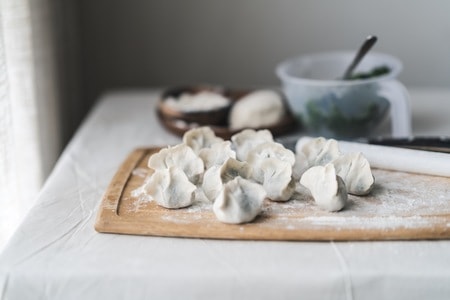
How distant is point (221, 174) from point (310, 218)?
A: 0.12 metres

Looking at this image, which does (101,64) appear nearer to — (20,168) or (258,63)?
(258,63)

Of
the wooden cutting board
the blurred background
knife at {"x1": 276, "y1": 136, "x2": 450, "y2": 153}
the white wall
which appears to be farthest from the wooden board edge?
the white wall

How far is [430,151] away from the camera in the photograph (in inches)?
34.0

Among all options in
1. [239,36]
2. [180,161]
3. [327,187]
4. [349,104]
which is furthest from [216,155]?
[239,36]

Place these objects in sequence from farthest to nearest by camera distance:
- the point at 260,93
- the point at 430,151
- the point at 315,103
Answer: the point at 260,93 → the point at 315,103 → the point at 430,151

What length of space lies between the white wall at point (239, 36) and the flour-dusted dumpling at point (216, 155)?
0.66 m

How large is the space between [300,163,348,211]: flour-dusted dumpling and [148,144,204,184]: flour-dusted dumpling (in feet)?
0.47

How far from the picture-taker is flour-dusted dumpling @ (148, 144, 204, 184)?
30.9 inches

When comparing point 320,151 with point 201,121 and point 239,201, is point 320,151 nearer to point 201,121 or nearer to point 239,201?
point 239,201

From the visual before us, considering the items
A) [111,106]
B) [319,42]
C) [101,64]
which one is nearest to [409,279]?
[111,106]

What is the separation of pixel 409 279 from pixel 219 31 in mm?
921

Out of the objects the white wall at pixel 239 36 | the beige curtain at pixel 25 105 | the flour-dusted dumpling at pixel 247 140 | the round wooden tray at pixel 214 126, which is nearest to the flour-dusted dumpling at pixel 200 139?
the flour-dusted dumpling at pixel 247 140

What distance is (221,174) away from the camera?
0.75 m

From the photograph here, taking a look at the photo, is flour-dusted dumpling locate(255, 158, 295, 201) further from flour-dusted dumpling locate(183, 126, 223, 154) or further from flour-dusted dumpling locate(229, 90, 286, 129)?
flour-dusted dumpling locate(229, 90, 286, 129)
